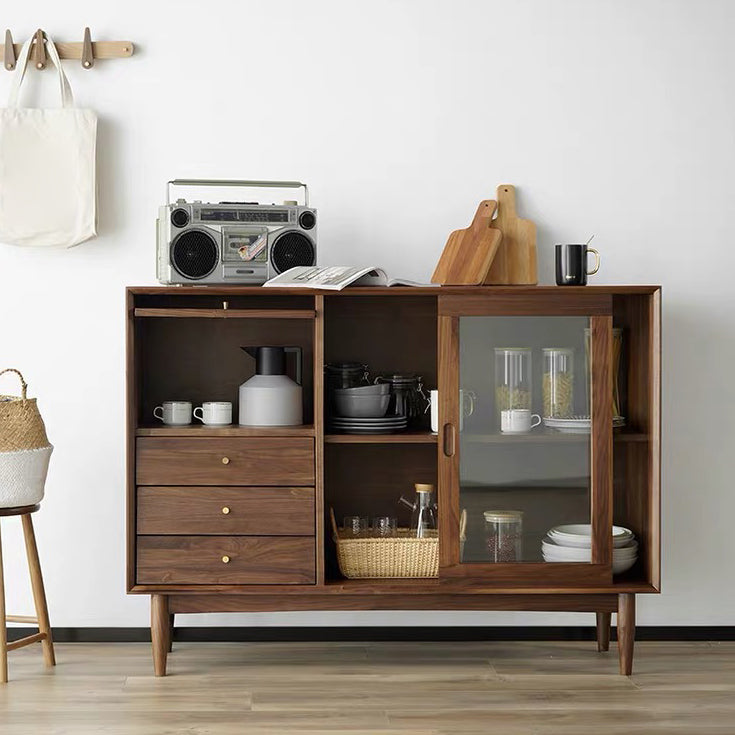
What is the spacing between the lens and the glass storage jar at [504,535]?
2777 millimetres

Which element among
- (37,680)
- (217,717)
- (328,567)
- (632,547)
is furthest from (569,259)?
(37,680)

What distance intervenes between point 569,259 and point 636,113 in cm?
65

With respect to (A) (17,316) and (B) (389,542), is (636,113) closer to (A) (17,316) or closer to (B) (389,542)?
(B) (389,542)

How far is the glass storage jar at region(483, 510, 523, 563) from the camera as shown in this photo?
9.11 ft

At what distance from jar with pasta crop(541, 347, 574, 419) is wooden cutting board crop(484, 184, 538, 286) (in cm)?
38

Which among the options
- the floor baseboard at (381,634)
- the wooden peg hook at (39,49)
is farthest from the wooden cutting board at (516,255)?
the wooden peg hook at (39,49)

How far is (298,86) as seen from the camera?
312cm

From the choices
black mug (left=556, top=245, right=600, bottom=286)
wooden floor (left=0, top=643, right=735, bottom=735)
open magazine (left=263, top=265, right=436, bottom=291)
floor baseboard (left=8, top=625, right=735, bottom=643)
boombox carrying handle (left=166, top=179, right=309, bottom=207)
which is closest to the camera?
wooden floor (left=0, top=643, right=735, bottom=735)

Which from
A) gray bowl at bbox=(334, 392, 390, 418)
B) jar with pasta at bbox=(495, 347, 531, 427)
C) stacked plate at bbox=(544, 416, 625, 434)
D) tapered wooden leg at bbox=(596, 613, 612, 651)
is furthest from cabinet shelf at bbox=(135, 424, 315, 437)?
tapered wooden leg at bbox=(596, 613, 612, 651)

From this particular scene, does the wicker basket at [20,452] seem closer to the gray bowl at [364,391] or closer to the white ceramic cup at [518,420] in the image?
the gray bowl at [364,391]

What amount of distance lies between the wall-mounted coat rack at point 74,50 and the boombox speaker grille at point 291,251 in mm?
826

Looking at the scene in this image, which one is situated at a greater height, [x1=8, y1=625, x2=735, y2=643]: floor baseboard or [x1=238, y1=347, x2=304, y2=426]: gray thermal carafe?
[x1=238, y1=347, x2=304, y2=426]: gray thermal carafe

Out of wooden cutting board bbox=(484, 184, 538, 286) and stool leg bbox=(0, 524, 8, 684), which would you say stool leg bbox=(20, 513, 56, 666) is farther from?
wooden cutting board bbox=(484, 184, 538, 286)

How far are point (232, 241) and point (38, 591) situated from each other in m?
1.13
